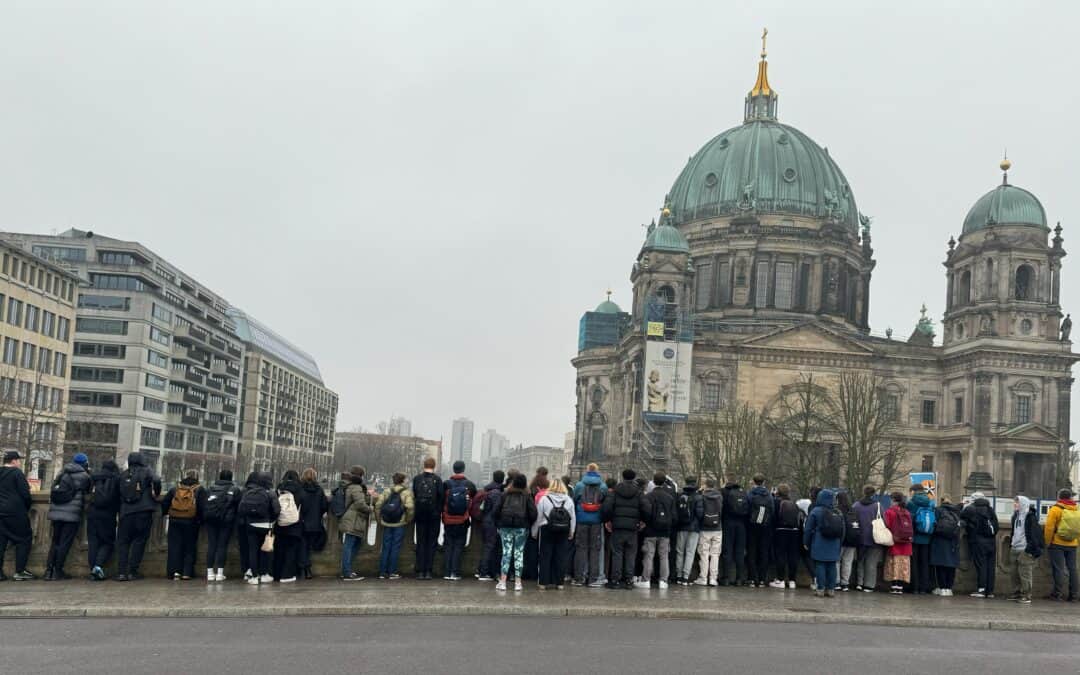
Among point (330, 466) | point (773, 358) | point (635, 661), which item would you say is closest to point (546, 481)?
point (635, 661)

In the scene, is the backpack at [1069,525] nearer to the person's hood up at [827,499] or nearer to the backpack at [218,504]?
the person's hood up at [827,499]

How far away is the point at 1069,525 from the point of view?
18.4 m

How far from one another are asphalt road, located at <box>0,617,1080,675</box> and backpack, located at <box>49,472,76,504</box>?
12.9ft

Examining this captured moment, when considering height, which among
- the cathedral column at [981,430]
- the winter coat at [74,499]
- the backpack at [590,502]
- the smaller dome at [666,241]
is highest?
the smaller dome at [666,241]

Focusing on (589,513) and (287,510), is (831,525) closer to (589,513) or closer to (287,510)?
(589,513)

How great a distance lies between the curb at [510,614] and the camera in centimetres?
1383

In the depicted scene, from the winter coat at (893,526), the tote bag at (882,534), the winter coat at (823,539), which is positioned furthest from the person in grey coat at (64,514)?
the winter coat at (893,526)

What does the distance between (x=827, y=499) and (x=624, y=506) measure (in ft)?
10.7

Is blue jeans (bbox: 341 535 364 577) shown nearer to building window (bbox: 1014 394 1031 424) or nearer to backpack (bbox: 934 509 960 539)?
backpack (bbox: 934 509 960 539)

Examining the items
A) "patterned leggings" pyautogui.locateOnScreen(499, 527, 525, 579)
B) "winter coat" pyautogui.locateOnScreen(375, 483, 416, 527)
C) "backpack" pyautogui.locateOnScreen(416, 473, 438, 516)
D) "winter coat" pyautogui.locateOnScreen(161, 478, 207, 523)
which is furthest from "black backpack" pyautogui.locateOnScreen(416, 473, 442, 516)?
"winter coat" pyautogui.locateOnScreen(161, 478, 207, 523)

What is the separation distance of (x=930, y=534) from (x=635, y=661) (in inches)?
364

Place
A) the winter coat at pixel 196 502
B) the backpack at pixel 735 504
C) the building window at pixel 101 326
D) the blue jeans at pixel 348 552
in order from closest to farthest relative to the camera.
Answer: the winter coat at pixel 196 502
the blue jeans at pixel 348 552
the backpack at pixel 735 504
the building window at pixel 101 326

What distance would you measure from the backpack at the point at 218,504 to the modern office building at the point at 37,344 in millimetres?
48674

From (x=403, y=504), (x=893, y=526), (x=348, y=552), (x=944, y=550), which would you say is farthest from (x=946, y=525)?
(x=348, y=552)
